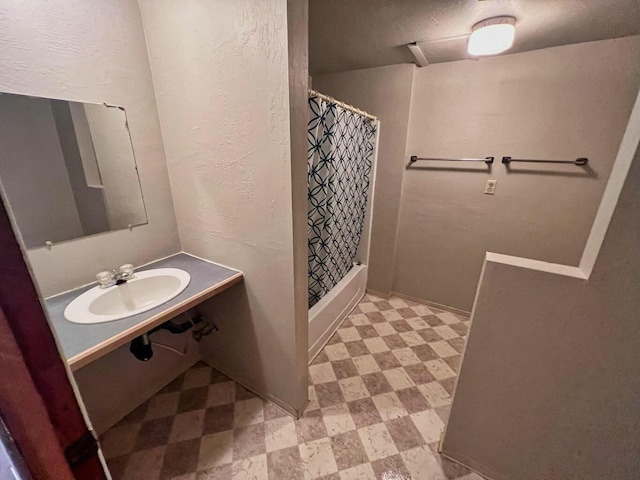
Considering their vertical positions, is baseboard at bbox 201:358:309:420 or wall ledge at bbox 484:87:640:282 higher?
wall ledge at bbox 484:87:640:282

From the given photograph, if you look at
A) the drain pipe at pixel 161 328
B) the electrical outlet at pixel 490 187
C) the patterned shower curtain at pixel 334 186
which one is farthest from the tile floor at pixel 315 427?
the electrical outlet at pixel 490 187

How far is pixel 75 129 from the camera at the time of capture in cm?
109

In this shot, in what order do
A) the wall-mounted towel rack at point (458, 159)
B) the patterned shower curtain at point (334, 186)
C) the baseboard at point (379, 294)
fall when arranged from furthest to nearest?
the baseboard at point (379, 294) → the wall-mounted towel rack at point (458, 159) → the patterned shower curtain at point (334, 186)

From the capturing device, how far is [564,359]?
88cm

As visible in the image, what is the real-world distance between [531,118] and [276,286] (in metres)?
2.04

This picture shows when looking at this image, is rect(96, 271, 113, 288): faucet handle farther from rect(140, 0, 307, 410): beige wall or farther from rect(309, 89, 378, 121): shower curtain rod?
rect(309, 89, 378, 121): shower curtain rod

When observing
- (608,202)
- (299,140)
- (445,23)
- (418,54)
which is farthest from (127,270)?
(418,54)

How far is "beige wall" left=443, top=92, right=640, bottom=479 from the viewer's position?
745mm

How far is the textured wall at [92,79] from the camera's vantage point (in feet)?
3.03

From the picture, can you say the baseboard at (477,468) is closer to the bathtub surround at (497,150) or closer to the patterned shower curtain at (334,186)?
the patterned shower curtain at (334,186)

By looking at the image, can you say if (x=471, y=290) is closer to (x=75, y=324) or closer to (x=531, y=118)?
(x=531, y=118)

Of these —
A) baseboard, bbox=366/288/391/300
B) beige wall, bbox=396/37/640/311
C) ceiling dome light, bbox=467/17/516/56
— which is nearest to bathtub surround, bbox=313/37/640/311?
beige wall, bbox=396/37/640/311

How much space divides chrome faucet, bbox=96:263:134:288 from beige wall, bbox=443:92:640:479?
5.05 feet

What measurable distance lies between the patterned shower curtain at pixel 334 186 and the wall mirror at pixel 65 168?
95cm
